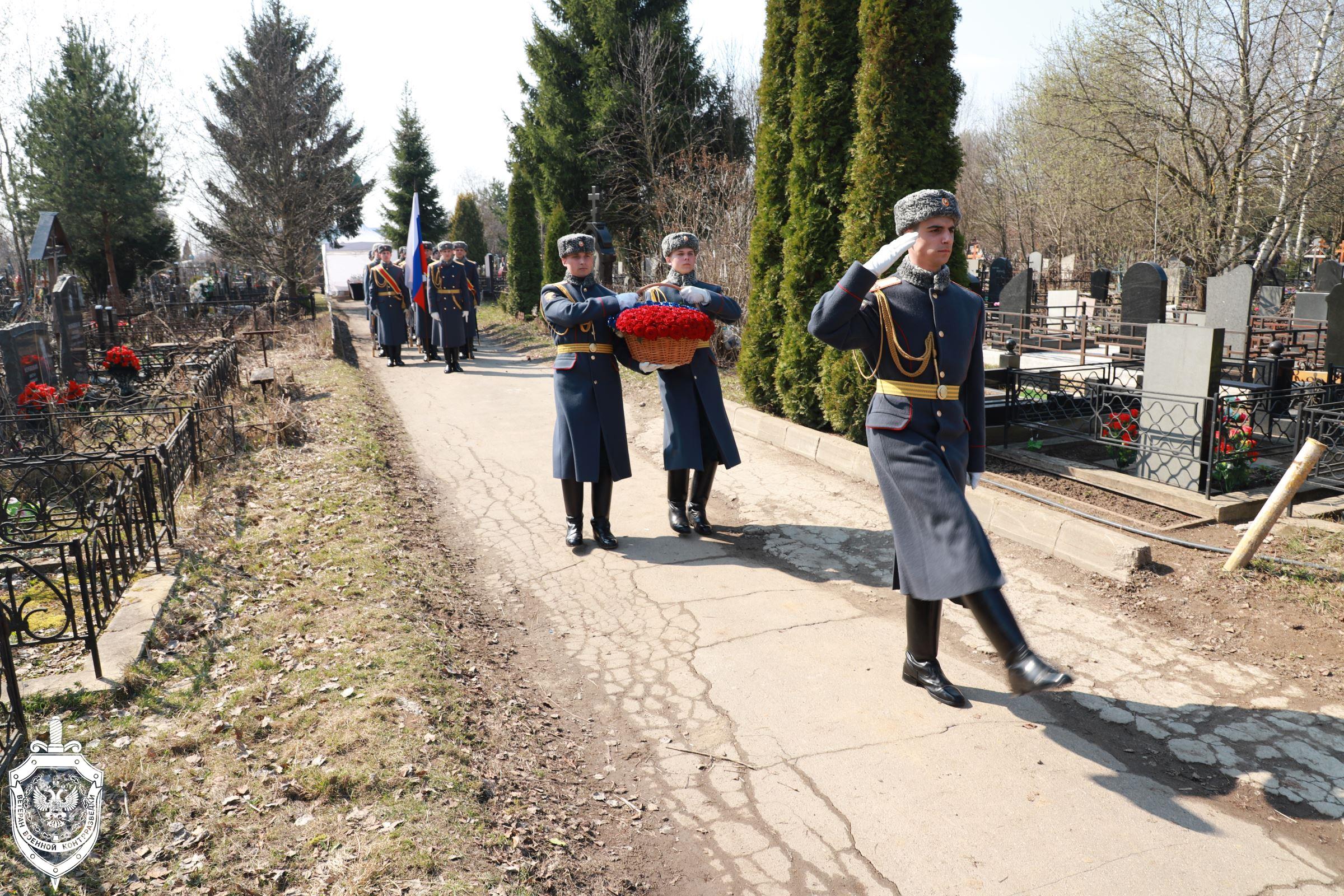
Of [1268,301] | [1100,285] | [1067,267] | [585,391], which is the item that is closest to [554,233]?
[1100,285]

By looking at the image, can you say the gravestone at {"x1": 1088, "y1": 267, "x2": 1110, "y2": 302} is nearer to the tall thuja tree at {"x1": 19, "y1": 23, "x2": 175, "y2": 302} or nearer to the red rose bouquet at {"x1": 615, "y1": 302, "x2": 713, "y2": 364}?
the red rose bouquet at {"x1": 615, "y1": 302, "x2": 713, "y2": 364}

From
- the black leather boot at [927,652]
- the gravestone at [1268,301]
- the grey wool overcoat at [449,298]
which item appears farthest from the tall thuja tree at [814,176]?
the gravestone at [1268,301]

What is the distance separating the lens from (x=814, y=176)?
8844 mm

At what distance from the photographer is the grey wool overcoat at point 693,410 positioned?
19.2 feet

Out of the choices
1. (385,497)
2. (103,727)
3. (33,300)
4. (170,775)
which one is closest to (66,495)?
(385,497)

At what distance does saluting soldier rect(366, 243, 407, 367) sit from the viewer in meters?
15.6

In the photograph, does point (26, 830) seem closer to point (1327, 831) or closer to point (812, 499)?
point (1327, 831)

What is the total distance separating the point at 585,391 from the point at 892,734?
298 cm

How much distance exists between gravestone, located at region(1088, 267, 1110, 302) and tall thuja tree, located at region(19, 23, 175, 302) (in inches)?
897

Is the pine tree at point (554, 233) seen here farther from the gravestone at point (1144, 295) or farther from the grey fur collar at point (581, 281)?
the grey fur collar at point (581, 281)

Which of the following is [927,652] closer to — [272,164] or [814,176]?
[814,176]

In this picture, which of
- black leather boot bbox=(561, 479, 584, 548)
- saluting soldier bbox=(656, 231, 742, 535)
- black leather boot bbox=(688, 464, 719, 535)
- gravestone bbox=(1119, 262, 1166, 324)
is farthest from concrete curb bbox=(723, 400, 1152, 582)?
gravestone bbox=(1119, 262, 1166, 324)

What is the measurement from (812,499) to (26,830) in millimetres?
5290

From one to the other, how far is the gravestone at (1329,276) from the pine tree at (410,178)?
3240cm
